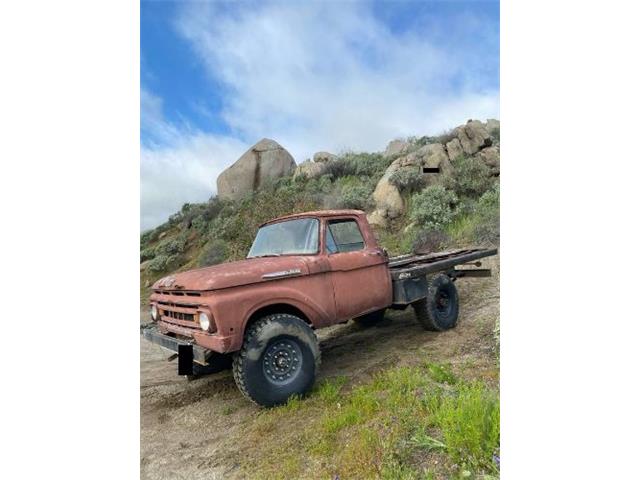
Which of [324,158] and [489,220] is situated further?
[324,158]

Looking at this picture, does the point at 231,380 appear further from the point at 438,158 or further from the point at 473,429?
the point at 438,158

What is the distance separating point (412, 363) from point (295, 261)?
1575 millimetres

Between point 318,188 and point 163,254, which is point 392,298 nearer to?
point 318,188

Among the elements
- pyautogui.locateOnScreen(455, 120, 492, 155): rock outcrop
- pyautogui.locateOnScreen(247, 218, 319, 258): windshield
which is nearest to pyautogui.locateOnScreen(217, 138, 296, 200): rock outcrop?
pyautogui.locateOnScreen(455, 120, 492, 155): rock outcrop

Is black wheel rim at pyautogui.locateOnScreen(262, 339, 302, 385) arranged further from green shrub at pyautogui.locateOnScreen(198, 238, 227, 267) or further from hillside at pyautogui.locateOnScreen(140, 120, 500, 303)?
green shrub at pyautogui.locateOnScreen(198, 238, 227, 267)

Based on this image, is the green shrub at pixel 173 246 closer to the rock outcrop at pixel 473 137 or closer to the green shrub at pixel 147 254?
the green shrub at pixel 147 254

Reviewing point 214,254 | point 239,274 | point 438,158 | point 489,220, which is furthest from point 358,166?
point 239,274

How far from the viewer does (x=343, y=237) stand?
3.91m

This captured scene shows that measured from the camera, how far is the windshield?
3.66 meters

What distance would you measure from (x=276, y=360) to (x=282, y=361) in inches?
2.1

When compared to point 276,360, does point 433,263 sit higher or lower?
higher

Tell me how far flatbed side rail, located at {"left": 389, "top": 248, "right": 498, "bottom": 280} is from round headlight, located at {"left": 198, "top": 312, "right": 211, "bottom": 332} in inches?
85.4

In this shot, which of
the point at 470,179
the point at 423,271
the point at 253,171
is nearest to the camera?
the point at 423,271
